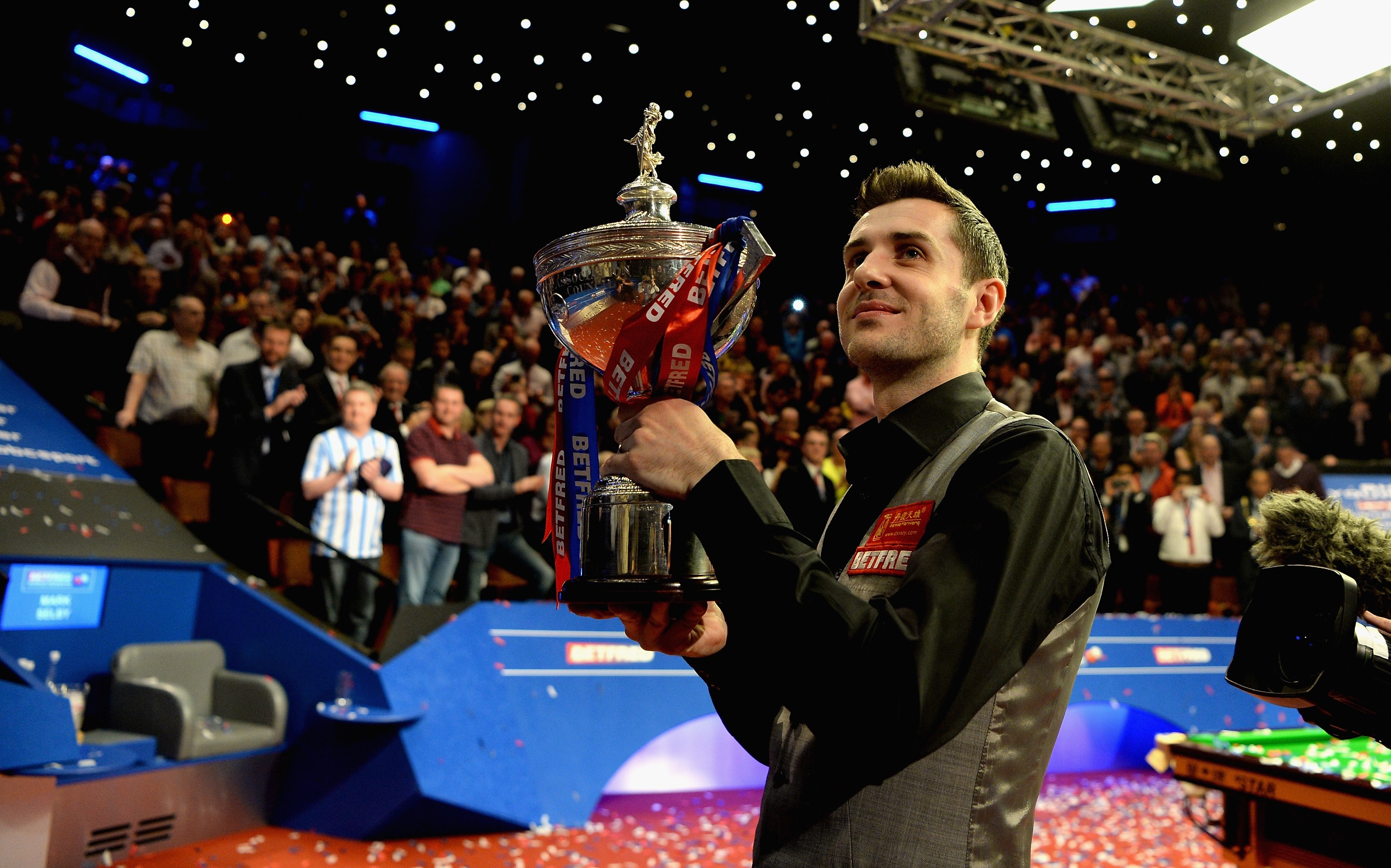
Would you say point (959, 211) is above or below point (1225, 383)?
below

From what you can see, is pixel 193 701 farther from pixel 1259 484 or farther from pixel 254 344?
pixel 1259 484

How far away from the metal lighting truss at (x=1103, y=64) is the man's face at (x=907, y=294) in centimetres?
742

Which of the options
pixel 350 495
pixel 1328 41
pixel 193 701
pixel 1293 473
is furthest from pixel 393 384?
pixel 1328 41

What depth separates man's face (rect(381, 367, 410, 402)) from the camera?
19.6 ft

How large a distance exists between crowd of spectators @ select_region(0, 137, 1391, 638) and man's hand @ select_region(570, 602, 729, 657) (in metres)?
0.94

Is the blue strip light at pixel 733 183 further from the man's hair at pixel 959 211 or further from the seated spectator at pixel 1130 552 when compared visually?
the man's hair at pixel 959 211

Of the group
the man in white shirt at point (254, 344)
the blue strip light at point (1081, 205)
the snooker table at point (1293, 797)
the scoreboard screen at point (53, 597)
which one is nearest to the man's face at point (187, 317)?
the man in white shirt at point (254, 344)

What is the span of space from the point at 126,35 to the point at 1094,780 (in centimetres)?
1451

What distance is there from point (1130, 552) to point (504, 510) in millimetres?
4777

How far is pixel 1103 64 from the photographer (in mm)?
9117

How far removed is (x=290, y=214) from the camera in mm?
12734

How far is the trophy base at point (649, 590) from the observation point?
109cm

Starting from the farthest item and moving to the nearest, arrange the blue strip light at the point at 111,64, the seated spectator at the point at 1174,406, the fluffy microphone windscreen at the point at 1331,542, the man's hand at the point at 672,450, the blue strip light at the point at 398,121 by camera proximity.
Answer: the blue strip light at the point at 398,121
the blue strip light at the point at 111,64
the seated spectator at the point at 1174,406
the fluffy microphone windscreen at the point at 1331,542
the man's hand at the point at 672,450

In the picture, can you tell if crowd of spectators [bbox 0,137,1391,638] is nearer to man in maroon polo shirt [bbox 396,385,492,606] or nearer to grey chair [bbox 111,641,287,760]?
man in maroon polo shirt [bbox 396,385,492,606]
